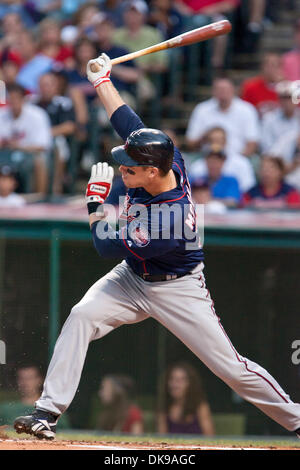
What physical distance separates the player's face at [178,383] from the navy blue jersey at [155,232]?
213 centimetres

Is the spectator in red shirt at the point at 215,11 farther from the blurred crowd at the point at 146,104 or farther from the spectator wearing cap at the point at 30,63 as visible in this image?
the spectator wearing cap at the point at 30,63

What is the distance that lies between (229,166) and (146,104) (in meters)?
1.76

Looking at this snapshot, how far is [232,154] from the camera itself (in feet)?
25.8

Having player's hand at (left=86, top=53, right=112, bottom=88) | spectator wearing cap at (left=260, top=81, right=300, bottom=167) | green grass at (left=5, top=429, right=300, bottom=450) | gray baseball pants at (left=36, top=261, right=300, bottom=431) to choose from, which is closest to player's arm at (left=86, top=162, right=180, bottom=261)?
gray baseball pants at (left=36, top=261, right=300, bottom=431)

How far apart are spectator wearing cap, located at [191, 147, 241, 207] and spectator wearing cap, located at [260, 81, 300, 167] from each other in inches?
27.8

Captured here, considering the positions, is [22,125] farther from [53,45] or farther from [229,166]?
[229,166]

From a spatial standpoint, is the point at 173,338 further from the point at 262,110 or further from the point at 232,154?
the point at 262,110

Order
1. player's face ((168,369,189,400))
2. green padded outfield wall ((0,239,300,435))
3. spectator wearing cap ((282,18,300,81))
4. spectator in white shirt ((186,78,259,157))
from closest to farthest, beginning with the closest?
green padded outfield wall ((0,239,300,435)) → player's face ((168,369,189,400)) → spectator in white shirt ((186,78,259,157)) → spectator wearing cap ((282,18,300,81))

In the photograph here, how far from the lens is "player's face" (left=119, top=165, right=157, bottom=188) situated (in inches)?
165

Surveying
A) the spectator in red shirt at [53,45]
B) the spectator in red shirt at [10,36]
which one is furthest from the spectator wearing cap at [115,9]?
the spectator in red shirt at [10,36]

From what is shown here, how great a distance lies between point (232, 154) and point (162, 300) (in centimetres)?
372

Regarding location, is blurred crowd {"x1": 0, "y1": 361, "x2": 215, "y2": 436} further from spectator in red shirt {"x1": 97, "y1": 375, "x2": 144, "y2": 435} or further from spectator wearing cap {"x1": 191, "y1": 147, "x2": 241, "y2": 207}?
spectator wearing cap {"x1": 191, "y1": 147, "x2": 241, "y2": 207}

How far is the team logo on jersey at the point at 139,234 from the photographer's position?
4.12 m
